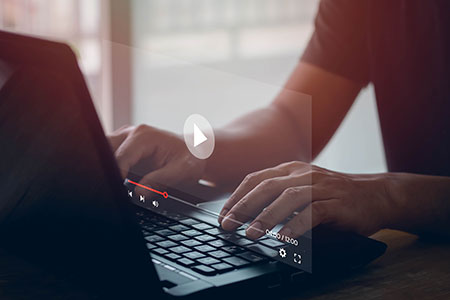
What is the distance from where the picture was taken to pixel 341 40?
108 centimetres

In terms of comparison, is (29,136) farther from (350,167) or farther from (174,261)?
(350,167)

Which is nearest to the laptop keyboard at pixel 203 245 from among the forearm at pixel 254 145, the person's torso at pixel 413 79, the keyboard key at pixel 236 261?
the keyboard key at pixel 236 261

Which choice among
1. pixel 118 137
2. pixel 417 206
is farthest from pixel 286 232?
pixel 118 137

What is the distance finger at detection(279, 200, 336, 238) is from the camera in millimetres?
454

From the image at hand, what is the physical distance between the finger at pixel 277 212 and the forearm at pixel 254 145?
29 cm

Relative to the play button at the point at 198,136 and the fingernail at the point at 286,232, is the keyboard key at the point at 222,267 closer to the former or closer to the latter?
the fingernail at the point at 286,232

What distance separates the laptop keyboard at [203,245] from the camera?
0.41 m

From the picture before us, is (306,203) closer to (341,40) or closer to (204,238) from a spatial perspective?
(204,238)

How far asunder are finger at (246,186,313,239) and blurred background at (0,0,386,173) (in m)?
2.66

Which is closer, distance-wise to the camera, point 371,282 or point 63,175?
point 63,175

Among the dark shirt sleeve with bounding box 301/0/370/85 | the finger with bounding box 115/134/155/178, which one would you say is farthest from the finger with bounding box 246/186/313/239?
the dark shirt sleeve with bounding box 301/0/370/85

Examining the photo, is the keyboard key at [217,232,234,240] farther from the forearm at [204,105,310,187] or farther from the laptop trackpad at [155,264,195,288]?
the forearm at [204,105,310,187]

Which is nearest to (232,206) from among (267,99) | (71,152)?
(71,152)

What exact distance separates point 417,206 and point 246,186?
0.21 metres
